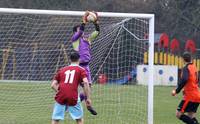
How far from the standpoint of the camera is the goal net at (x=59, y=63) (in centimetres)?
1595

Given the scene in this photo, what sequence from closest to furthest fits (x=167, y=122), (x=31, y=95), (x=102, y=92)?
(x=167, y=122), (x=31, y=95), (x=102, y=92)

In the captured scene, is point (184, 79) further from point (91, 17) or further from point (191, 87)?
point (91, 17)

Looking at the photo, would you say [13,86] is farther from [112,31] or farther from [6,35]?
[112,31]

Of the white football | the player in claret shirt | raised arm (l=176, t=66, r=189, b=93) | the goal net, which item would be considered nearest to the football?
the white football

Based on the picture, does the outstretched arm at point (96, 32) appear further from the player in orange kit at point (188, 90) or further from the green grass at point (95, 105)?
the green grass at point (95, 105)

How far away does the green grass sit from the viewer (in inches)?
619

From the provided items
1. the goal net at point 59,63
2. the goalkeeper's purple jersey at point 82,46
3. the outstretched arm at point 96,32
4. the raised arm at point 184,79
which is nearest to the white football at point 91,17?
the outstretched arm at point 96,32

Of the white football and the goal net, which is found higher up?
the white football

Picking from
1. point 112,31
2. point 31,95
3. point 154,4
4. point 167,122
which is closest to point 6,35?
point 31,95

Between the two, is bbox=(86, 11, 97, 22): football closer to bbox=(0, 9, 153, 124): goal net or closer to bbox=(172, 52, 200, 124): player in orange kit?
bbox=(0, 9, 153, 124): goal net

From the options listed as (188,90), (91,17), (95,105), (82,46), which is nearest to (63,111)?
(82,46)

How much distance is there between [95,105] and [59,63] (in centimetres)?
209

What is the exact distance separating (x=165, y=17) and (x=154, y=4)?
1.35 metres

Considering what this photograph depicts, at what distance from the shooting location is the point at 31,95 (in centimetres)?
1725
